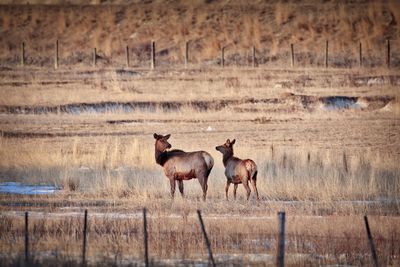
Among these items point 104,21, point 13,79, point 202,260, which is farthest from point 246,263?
point 104,21

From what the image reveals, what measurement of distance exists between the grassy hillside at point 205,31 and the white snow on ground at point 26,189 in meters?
32.5

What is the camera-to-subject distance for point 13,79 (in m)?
47.6

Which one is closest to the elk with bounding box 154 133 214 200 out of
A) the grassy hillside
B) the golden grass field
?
Answer: the golden grass field

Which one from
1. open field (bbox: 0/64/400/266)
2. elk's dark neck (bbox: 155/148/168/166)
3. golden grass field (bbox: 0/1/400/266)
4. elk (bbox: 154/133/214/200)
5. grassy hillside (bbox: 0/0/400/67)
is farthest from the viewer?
grassy hillside (bbox: 0/0/400/67)

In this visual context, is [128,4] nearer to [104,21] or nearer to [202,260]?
[104,21]

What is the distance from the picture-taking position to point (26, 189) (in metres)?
23.7

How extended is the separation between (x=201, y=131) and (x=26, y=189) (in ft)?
39.3

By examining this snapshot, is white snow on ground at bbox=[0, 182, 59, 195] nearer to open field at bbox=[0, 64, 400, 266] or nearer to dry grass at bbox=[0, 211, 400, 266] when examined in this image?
open field at bbox=[0, 64, 400, 266]

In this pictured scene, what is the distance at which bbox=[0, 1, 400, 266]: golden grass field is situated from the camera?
1677 centimetres

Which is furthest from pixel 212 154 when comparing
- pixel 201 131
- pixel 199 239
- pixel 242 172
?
pixel 199 239

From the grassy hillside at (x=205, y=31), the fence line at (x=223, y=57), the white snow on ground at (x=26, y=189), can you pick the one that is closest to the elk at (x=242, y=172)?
the white snow on ground at (x=26, y=189)

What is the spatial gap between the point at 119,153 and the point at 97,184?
524cm

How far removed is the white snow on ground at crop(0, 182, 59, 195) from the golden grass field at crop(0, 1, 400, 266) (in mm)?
402

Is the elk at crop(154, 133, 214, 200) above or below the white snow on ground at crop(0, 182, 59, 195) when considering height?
above
